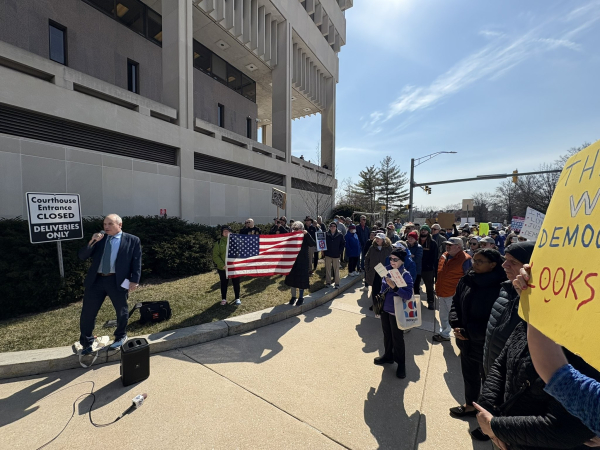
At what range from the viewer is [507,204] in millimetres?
51688

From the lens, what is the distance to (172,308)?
225 inches

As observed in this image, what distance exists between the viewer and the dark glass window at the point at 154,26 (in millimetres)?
13577

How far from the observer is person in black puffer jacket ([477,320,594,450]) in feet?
3.57

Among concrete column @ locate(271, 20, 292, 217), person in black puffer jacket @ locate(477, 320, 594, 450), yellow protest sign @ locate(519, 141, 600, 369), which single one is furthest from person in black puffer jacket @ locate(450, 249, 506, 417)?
concrete column @ locate(271, 20, 292, 217)

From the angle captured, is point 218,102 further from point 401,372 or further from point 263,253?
point 401,372

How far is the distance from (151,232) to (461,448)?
8.88 metres

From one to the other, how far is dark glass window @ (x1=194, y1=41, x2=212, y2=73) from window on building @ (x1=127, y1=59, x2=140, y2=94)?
388cm

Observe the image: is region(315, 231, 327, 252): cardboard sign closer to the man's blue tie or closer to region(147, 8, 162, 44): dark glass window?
the man's blue tie

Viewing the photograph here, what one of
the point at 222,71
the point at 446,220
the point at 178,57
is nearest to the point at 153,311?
the point at 178,57

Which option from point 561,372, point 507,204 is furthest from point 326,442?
point 507,204

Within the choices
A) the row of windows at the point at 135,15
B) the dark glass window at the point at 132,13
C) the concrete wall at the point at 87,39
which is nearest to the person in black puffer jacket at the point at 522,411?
the concrete wall at the point at 87,39

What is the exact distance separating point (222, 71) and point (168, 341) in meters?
19.1

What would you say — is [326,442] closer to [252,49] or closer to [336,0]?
[252,49]

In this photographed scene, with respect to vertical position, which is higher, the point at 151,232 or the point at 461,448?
the point at 151,232
